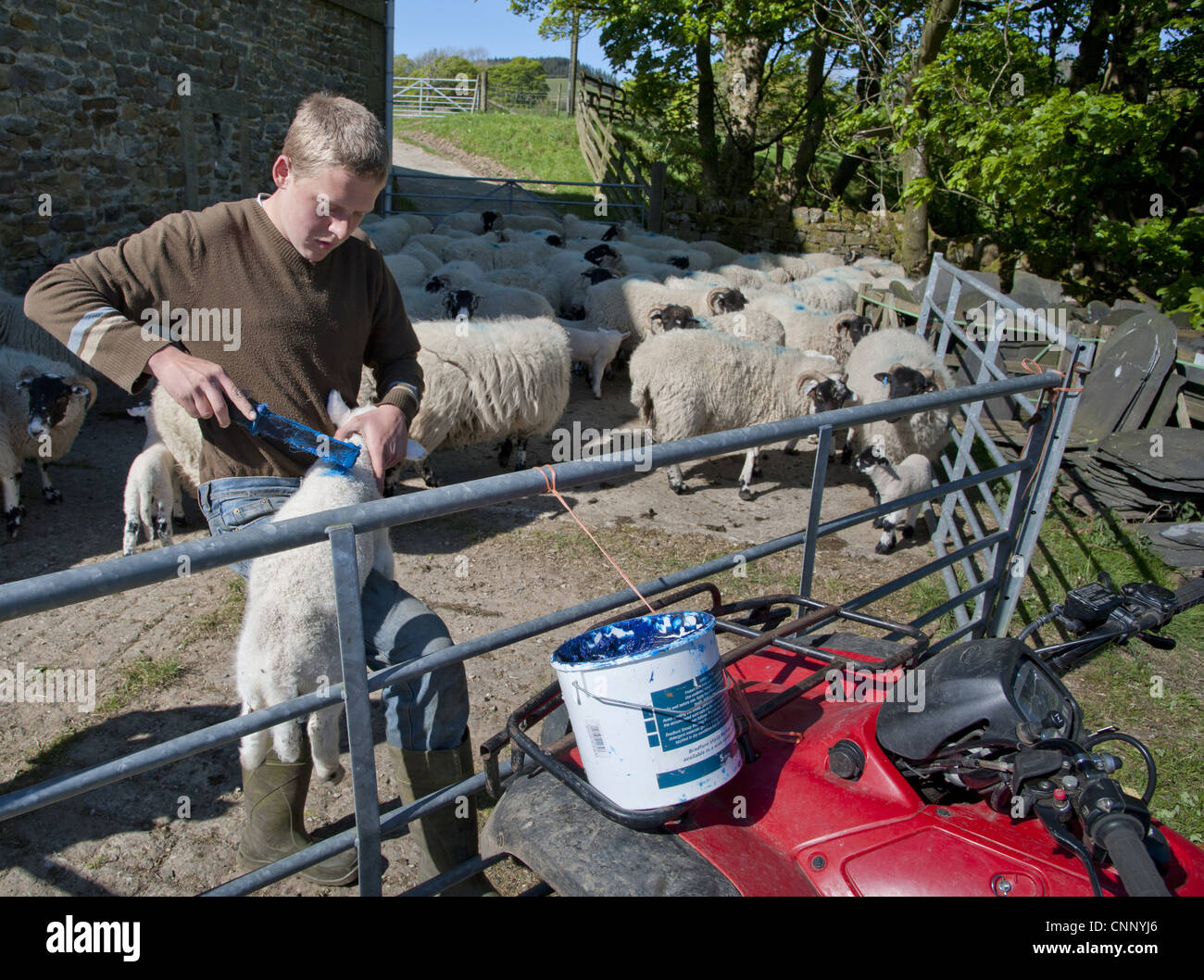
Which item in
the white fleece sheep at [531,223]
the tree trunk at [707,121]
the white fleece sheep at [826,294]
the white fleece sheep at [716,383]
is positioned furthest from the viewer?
the tree trunk at [707,121]

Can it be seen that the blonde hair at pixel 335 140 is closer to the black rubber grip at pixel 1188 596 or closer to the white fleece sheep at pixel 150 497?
the black rubber grip at pixel 1188 596

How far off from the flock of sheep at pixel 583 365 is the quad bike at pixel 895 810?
293cm

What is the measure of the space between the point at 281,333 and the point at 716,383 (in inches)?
195

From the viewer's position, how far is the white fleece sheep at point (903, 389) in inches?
243

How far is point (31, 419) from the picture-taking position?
16.5 ft

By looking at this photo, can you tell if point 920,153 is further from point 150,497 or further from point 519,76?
point 519,76

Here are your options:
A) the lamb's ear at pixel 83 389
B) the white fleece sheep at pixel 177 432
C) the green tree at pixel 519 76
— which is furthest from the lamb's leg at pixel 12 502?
the green tree at pixel 519 76

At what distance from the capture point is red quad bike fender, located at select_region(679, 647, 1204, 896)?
1.37 meters

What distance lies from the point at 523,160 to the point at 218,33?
51.2 ft

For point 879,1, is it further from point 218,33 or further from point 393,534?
point 393,534

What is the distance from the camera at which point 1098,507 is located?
605cm

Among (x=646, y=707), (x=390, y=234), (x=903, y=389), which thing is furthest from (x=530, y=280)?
(x=646, y=707)

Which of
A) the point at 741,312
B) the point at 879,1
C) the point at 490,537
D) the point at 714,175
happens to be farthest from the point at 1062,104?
the point at 714,175

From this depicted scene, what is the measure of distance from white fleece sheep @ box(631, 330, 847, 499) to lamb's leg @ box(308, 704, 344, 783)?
4411mm
